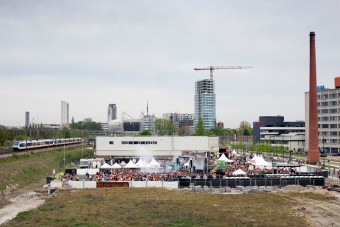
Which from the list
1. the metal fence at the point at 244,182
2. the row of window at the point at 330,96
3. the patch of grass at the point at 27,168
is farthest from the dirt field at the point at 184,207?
the row of window at the point at 330,96

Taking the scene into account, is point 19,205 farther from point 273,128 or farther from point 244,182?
point 273,128

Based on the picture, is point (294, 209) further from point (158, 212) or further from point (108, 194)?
point (108, 194)

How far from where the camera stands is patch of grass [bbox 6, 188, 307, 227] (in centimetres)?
3278

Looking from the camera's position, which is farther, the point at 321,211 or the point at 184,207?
the point at 184,207

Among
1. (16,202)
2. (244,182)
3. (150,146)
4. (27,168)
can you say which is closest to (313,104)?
(150,146)

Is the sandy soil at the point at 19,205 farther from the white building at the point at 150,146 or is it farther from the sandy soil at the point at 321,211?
the white building at the point at 150,146

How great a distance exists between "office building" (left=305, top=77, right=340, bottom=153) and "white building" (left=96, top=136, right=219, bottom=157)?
45457mm

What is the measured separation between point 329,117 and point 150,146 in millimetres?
60413

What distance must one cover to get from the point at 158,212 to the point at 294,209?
1312cm

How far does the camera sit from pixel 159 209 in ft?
124

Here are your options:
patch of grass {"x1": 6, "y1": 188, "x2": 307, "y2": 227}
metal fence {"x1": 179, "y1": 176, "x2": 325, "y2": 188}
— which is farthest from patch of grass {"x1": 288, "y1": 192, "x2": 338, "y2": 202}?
metal fence {"x1": 179, "y1": 176, "x2": 325, "y2": 188}

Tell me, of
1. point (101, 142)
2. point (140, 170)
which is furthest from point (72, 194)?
point (101, 142)

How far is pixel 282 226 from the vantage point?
3100 centimetres

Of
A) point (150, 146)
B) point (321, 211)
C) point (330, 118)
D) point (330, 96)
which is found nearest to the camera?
point (321, 211)
